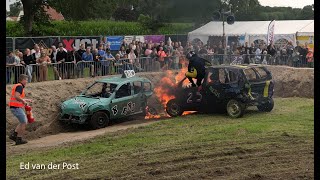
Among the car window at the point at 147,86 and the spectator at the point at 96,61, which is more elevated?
the spectator at the point at 96,61

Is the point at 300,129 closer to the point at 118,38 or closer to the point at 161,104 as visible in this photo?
the point at 161,104

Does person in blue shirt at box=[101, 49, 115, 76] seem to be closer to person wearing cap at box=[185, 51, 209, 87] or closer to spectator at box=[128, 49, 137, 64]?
spectator at box=[128, 49, 137, 64]

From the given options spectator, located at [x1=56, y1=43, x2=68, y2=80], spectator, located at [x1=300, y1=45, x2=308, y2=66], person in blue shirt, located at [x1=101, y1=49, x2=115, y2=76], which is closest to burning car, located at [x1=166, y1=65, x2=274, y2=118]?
person in blue shirt, located at [x1=101, y1=49, x2=115, y2=76]

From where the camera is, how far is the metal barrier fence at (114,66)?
1893 cm

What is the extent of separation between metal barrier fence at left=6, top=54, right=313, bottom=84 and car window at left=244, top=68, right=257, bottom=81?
234 inches

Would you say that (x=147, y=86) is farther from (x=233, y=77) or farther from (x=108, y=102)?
(x=233, y=77)

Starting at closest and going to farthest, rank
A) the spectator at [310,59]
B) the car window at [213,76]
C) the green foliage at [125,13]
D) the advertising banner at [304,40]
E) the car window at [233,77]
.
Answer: the green foliage at [125,13], the car window at [233,77], the car window at [213,76], the spectator at [310,59], the advertising banner at [304,40]

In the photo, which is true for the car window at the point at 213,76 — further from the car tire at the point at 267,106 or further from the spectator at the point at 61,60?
the spectator at the point at 61,60

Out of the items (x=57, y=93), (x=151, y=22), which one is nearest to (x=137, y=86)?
(x=57, y=93)

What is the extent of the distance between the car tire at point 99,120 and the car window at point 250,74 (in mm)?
5151

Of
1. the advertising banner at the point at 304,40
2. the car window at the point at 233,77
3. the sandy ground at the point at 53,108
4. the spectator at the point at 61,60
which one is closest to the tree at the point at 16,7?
the spectator at the point at 61,60

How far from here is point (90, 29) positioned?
2820 centimetres

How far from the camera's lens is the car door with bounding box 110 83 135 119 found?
17531 mm

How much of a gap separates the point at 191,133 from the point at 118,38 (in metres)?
14.1
